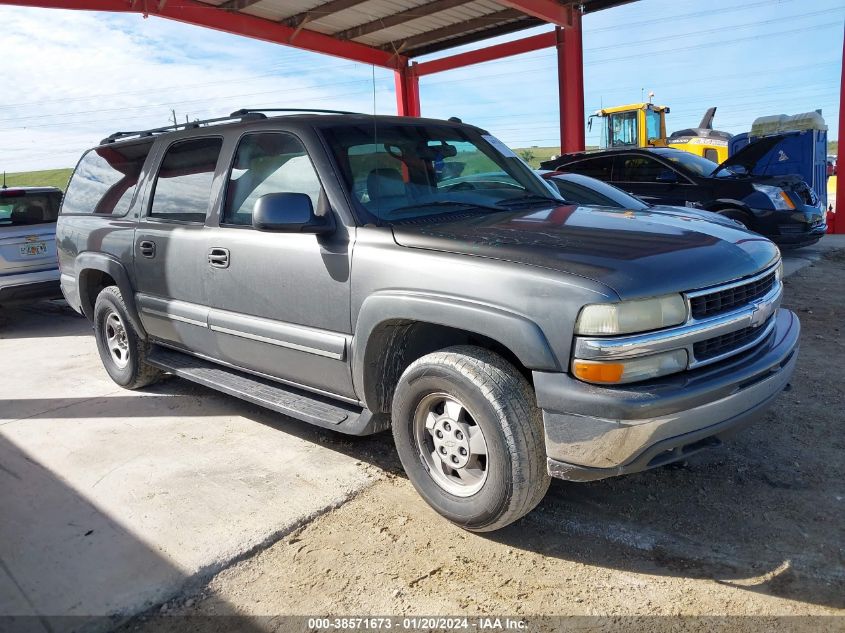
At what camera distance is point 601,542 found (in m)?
2.90

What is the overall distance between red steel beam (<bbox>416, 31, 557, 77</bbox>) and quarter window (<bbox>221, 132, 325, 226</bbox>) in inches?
446

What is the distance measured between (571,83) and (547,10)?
158 centimetres

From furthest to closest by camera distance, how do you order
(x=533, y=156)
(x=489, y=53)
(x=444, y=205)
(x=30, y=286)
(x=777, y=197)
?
(x=533, y=156)
(x=489, y=53)
(x=777, y=197)
(x=30, y=286)
(x=444, y=205)

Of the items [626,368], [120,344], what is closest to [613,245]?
[626,368]

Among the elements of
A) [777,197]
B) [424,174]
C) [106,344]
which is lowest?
[106,344]

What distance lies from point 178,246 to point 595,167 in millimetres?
8370

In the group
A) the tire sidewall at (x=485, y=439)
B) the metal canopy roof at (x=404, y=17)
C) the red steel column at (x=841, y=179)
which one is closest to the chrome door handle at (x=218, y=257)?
the tire sidewall at (x=485, y=439)

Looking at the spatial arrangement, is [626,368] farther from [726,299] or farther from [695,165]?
[695,165]

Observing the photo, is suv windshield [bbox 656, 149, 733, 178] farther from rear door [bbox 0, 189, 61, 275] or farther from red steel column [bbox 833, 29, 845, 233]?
rear door [bbox 0, 189, 61, 275]

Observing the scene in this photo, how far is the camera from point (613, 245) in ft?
8.95

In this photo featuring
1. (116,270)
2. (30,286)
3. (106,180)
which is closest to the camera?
(116,270)

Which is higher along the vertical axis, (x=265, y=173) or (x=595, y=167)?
(x=595, y=167)

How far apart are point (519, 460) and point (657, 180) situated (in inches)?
346

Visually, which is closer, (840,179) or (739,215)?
(739,215)
